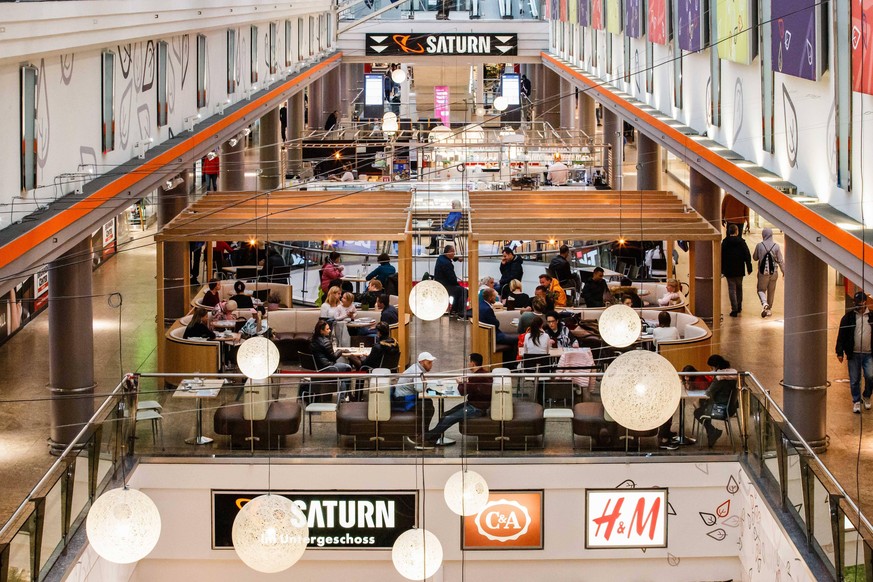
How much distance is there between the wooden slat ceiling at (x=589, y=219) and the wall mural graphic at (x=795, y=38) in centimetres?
432

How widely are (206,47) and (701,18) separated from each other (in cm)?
645

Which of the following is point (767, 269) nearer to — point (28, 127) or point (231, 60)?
point (231, 60)

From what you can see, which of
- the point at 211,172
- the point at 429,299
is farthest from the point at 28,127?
the point at 211,172

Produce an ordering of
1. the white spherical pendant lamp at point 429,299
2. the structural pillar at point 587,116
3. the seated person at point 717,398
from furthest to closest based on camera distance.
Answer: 1. the structural pillar at point 587,116
2. the white spherical pendant lamp at point 429,299
3. the seated person at point 717,398

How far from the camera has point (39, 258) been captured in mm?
8344

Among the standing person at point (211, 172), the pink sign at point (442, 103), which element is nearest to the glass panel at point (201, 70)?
the standing person at point (211, 172)

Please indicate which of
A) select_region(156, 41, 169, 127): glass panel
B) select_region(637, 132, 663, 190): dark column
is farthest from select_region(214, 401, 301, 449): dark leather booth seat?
select_region(637, 132, 663, 190): dark column

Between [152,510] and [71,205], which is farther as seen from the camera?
[71,205]

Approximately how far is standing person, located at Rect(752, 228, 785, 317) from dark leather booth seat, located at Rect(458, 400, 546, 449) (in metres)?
6.62

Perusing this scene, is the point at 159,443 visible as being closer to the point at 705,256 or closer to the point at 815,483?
the point at 815,483

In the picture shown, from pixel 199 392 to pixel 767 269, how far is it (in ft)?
28.1

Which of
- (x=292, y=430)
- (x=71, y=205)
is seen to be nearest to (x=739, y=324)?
(x=292, y=430)

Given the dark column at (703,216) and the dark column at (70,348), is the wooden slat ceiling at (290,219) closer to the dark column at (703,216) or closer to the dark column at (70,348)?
the dark column at (70,348)

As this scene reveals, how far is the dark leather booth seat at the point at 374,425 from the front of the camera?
11.2m
